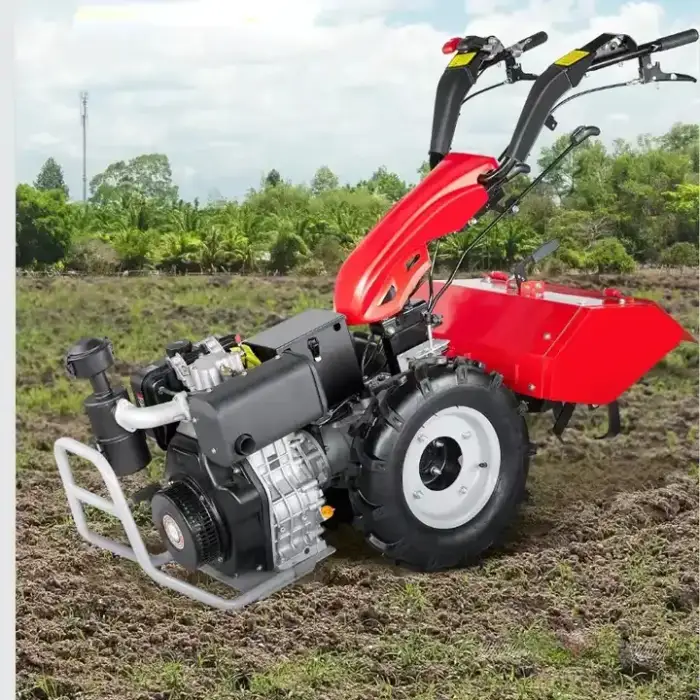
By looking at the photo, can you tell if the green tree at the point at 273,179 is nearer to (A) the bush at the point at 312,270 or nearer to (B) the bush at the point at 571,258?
(A) the bush at the point at 312,270

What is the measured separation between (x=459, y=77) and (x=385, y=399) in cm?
110

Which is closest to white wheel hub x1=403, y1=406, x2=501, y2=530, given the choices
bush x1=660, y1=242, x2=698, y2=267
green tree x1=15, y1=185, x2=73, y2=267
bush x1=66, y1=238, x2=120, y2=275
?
bush x1=660, y1=242, x2=698, y2=267

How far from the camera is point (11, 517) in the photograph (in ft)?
9.64

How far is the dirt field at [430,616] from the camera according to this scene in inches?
99.1

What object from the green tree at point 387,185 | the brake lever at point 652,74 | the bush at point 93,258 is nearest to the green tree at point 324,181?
the green tree at point 387,185

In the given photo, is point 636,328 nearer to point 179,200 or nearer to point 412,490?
point 412,490

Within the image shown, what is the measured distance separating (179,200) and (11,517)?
239 centimetres

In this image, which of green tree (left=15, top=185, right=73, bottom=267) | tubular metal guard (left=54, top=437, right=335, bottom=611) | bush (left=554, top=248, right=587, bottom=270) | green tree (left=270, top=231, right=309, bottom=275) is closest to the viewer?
tubular metal guard (left=54, top=437, right=335, bottom=611)

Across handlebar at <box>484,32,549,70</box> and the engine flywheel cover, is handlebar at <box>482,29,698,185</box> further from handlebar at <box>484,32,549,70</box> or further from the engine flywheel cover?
the engine flywheel cover

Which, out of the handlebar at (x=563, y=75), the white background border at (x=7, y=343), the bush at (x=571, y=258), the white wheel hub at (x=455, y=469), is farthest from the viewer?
the bush at (x=571, y=258)

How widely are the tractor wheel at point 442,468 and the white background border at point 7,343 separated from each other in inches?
38.4

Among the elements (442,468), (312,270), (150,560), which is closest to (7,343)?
(150,560)

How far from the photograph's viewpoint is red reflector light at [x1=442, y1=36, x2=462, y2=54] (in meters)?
3.31

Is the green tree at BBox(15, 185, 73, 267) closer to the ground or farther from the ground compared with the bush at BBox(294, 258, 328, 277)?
farther from the ground
